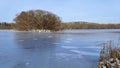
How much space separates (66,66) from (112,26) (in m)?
68.8

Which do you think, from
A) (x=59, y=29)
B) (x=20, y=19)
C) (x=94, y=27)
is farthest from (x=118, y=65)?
(x=94, y=27)

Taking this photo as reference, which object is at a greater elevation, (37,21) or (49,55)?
(37,21)

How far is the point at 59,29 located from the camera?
46.0 metres

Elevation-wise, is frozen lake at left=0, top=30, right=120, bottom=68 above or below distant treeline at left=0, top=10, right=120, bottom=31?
below

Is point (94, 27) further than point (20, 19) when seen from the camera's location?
Yes

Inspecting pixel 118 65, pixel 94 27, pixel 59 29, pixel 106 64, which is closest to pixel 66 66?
pixel 106 64

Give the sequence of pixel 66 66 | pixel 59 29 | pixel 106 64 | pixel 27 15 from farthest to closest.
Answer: pixel 27 15
pixel 59 29
pixel 66 66
pixel 106 64

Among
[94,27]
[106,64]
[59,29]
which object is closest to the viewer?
[106,64]

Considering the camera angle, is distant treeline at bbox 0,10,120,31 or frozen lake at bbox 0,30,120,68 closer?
frozen lake at bbox 0,30,120,68

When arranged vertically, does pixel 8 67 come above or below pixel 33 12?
below

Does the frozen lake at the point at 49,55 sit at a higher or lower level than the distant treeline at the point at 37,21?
lower

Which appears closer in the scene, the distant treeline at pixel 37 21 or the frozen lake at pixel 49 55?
the frozen lake at pixel 49 55

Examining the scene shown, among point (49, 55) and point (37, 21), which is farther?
point (37, 21)

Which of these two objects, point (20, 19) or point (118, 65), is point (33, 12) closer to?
point (20, 19)
